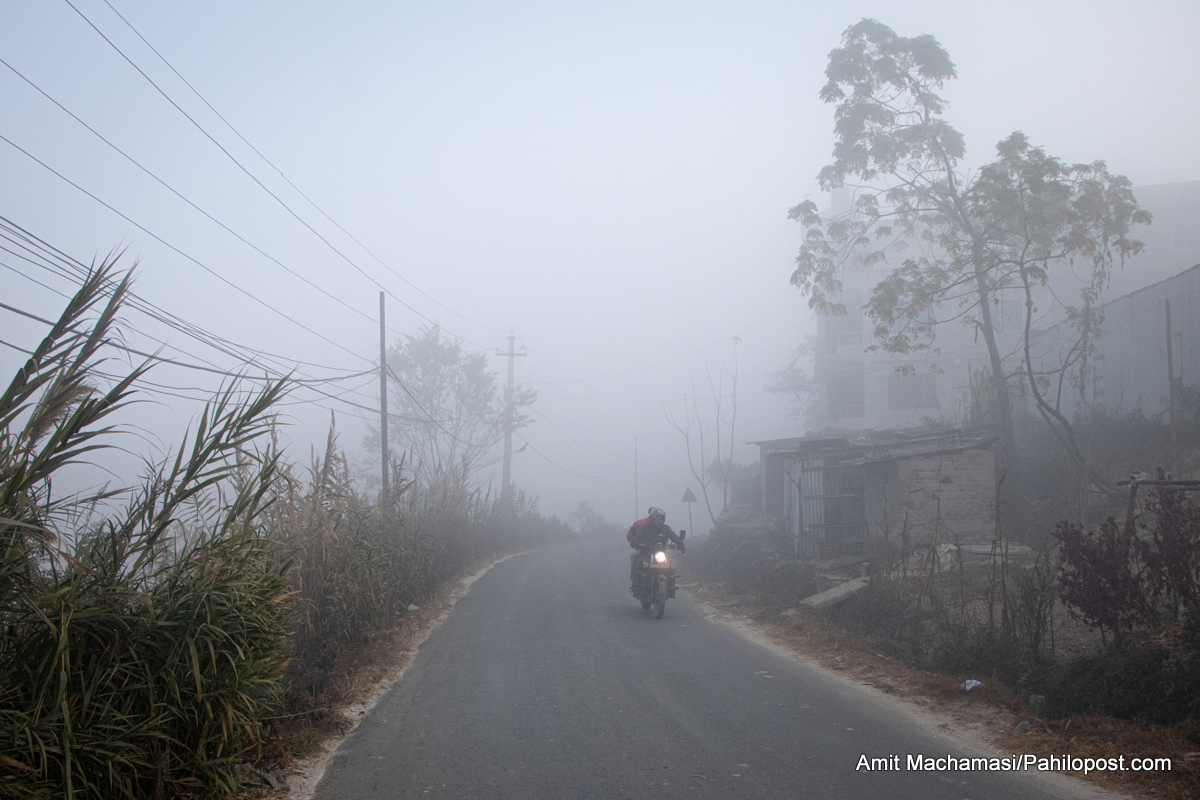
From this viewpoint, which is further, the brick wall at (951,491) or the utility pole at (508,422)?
the utility pole at (508,422)

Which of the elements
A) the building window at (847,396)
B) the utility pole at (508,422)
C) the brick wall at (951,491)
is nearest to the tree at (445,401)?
the utility pole at (508,422)

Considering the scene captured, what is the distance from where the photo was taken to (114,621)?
4.27 metres

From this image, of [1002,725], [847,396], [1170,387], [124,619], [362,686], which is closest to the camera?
[124,619]

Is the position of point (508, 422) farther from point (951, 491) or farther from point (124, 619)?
point (124, 619)

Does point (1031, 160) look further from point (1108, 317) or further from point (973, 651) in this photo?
point (973, 651)

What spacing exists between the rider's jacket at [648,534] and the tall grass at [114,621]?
336 inches

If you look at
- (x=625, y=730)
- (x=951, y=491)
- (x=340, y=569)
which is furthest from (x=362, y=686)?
(x=951, y=491)

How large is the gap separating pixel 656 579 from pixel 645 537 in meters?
0.82

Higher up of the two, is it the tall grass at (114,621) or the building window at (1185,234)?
the building window at (1185,234)

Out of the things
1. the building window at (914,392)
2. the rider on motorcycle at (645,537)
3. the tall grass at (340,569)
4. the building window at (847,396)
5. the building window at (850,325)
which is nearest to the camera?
the tall grass at (340,569)

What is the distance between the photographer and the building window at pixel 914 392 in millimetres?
35969

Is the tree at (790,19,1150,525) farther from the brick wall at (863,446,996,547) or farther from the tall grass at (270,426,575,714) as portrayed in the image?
the tall grass at (270,426,575,714)

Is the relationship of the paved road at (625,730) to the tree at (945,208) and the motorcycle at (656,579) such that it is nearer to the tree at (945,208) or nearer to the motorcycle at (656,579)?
the motorcycle at (656,579)

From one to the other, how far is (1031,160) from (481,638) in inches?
642
